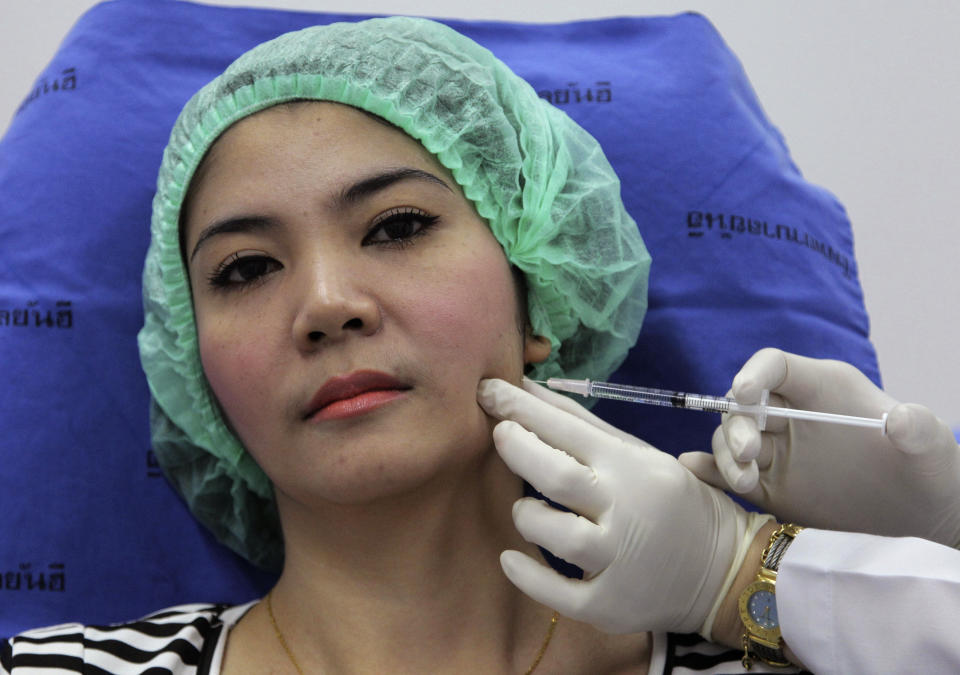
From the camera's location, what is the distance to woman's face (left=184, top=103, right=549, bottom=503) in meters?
1.27

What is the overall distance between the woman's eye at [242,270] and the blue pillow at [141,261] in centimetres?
48

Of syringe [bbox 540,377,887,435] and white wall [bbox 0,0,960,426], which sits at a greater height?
white wall [bbox 0,0,960,426]

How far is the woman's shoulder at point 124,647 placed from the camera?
1372mm

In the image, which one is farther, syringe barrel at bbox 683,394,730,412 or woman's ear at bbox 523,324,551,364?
woman's ear at bbox 523,324,551,364

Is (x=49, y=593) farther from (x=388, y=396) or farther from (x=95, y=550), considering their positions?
(x=388, y=396)

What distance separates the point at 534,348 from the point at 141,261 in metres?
0.80

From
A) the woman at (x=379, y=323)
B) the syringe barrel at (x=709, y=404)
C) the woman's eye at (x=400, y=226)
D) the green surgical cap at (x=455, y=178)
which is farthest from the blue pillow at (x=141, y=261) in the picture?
the woman's eye at (x=400, y=226)

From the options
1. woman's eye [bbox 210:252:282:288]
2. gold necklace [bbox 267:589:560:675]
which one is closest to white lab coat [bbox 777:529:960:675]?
gold necklace [bbox 267:589:560:675]

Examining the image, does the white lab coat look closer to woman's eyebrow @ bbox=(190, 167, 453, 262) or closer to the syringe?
the syringe

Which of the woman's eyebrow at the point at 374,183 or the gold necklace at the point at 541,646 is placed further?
the gold necklace at the point at 541,646

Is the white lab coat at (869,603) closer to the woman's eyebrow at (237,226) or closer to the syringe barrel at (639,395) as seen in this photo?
the syringe barrel at (639,395)

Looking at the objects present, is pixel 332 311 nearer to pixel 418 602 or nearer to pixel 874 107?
pixel 418 602

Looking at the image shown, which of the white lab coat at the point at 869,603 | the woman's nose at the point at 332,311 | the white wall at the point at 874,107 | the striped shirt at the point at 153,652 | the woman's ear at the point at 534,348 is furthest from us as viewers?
the white wall at the point at 874,107

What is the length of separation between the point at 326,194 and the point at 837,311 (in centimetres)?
109
